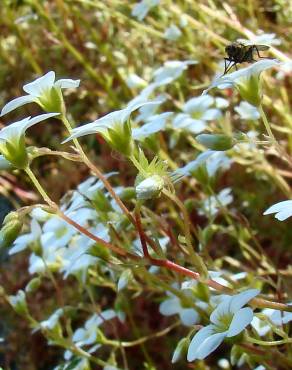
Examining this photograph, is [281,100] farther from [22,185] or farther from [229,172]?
[22,185]

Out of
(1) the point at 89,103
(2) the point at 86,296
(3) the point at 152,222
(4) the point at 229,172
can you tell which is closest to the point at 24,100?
(3) the point at 152,222

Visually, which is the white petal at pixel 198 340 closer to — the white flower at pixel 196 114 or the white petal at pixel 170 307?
the white petal at pixel 170 307

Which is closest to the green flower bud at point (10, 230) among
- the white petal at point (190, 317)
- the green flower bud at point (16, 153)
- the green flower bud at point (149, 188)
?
the green flower bud at point (16, 153)

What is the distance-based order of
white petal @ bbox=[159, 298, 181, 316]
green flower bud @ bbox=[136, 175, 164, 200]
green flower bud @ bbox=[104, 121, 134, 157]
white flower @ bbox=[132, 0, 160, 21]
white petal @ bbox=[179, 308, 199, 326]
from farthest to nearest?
1. white flower @ bbox=[132, 0, 160, 21]
2. white petal @ bbox=[159, 298, 181, 316]
3. white petal @ bbox=[179, 308, 199, 326]
4. green flower bud @ bbox=[104, 121, 134, 157]
5. green flower bud @ bbox=[136, 175, 164, 200]

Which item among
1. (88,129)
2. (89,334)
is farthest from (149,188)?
(89,334)

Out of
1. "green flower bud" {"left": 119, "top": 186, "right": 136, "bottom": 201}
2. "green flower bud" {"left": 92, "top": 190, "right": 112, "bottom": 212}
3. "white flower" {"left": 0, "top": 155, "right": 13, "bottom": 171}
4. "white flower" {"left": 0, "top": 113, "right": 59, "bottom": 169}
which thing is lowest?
"green flower bud" {"left": 119, "top": 186, "right": 136, "bottom": 201}

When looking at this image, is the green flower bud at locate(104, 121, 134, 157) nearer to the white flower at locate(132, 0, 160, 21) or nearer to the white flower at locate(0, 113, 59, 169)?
the white flower at locate(0, 113, 59, 169)

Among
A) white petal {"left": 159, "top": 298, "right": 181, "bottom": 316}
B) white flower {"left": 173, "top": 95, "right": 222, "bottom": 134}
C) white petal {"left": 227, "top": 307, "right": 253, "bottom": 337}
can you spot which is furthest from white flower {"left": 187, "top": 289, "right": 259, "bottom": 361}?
white flower {"left": 173, "top": 95, "right": 222, "bottom": 134}
